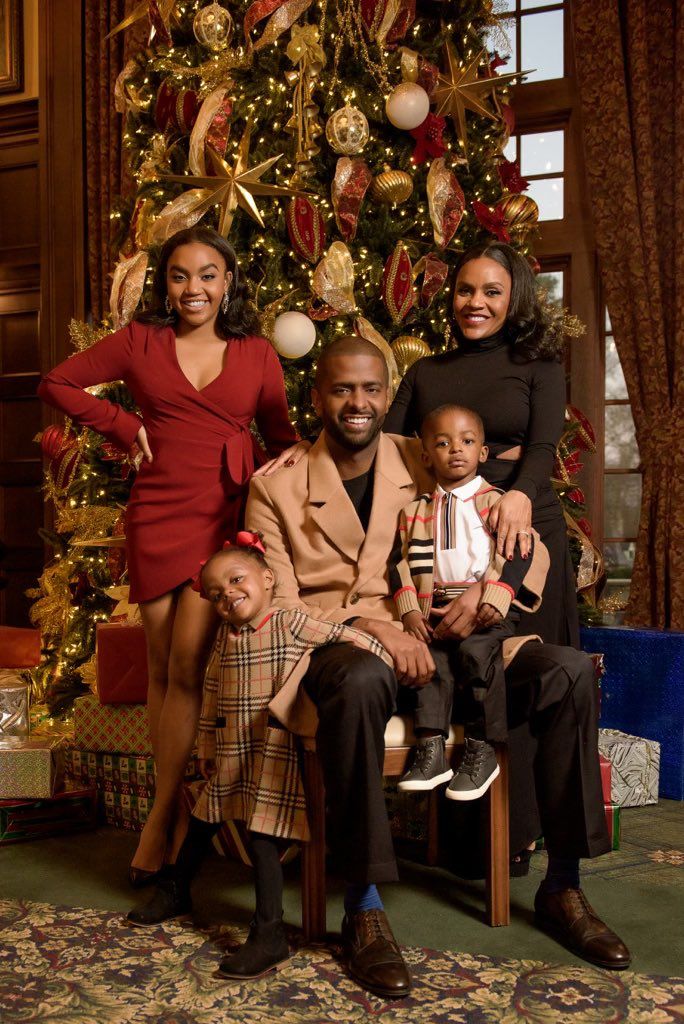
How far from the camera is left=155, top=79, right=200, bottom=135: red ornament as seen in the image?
4.30 metres

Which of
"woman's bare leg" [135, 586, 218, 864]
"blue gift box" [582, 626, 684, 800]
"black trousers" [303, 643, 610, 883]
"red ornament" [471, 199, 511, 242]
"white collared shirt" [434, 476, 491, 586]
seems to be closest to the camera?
"black trousers" [303, 643, 610, 883]

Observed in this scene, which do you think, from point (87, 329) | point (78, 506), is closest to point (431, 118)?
point (87, 329)

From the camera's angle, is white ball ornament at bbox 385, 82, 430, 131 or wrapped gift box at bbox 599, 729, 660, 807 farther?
white ball ornament at bbox 385, 82, 430, 131

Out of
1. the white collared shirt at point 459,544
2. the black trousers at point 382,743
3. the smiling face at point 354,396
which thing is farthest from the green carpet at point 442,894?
the smiling face at point 354,396

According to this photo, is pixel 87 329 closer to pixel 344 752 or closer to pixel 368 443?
pixel 368 443

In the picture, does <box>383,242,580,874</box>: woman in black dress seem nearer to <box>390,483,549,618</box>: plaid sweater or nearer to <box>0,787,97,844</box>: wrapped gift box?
<box>390,483,549,618</box>: plaid sweater

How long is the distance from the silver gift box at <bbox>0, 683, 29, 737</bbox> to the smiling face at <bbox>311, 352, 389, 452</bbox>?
5.83 ft

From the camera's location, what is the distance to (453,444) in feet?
8.56

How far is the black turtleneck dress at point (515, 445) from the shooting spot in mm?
2869

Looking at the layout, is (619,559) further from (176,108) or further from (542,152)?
(176,108)

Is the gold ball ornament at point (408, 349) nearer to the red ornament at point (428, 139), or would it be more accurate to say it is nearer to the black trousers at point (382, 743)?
the red ornament at point (428, 139)

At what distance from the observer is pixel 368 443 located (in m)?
2.75

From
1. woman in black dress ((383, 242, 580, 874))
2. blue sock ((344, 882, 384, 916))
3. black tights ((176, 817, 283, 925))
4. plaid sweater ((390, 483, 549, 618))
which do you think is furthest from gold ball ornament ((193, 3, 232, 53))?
blue sock ((344, 882, 384, 916))

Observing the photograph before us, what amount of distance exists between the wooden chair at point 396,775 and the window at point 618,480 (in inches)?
115
